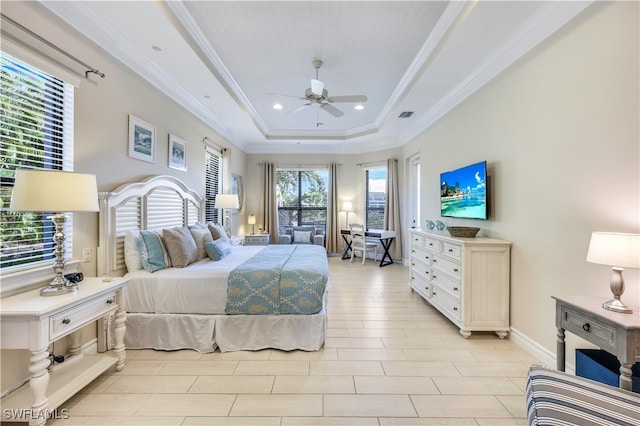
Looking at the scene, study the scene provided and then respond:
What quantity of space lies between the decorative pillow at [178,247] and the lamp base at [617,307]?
3.29 m

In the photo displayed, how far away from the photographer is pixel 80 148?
2262mm

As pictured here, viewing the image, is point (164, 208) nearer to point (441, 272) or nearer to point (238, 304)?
point (238, 304)

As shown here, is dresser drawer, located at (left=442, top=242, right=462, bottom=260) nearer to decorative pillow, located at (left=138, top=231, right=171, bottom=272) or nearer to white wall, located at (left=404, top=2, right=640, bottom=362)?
white wall, located at (left=404, top=2, right=640, bottom=362)

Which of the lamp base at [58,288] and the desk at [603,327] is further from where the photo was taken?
the lamp base at [58,288]

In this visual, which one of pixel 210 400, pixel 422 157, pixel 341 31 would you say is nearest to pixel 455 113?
pixel 422 157

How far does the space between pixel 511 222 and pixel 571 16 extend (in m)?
1.70

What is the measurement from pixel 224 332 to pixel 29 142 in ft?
6.70

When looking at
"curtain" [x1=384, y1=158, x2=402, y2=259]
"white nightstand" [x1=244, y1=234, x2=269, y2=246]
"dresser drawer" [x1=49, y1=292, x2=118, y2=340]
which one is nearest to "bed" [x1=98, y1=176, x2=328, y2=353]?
→ "dresser drawer" [x1=49, y1=292, x2=118, y2=340]

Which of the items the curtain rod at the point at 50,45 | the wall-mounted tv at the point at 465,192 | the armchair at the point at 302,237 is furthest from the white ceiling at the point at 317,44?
the armchair at the point at 302,237

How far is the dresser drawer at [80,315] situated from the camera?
160 centimetres

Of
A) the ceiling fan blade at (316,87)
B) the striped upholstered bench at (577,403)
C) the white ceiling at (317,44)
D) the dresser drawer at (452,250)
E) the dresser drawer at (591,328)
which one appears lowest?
the striped upholstered bench at (577,403)

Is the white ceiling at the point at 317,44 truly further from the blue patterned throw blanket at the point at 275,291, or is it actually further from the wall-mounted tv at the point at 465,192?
the blue patterned throw blanket at the point at 275,291

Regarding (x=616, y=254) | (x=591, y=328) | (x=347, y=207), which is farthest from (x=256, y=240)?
(x=616, y=254)

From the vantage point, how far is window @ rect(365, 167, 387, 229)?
23.0 feet
